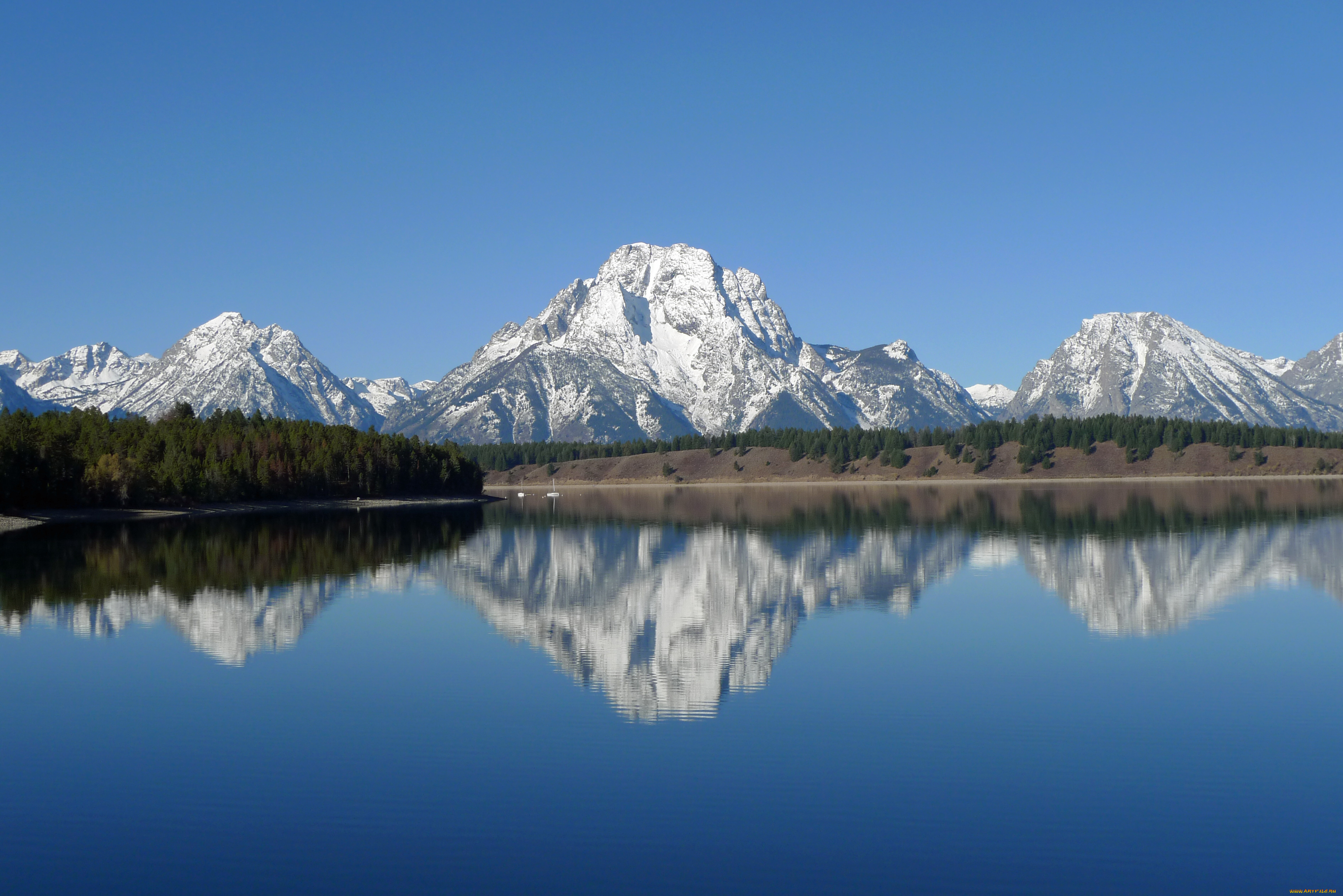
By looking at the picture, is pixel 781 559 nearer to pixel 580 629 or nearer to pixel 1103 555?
pixel 1103 555

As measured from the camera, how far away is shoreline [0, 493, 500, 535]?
131250mm

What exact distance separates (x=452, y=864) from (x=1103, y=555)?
6961 centimetres

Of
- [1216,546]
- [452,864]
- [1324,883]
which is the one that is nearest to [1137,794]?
[1324,883]

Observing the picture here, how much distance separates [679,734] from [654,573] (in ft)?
148

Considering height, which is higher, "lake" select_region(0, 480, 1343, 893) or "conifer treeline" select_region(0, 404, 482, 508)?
"conifer treeline" select_region(0, 404, 482, 508)

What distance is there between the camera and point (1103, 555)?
80188 millimetres

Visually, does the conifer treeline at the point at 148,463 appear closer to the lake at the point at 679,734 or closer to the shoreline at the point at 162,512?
the shoreline at the point at 162,512

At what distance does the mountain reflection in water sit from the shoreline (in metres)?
11.0

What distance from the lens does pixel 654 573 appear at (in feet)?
247

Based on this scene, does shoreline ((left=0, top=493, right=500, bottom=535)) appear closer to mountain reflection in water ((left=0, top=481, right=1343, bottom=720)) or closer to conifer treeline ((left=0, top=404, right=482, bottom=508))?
conifer treeline ((left=0, top=404, right=482, bottom=508))

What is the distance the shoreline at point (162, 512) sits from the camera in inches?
5167

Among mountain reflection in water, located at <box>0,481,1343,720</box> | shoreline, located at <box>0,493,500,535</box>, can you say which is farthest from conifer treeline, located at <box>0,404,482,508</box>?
mountain reflection in water, located at <box>0,481,1343,720</box>

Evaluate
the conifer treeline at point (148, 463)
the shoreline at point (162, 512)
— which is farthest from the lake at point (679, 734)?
the conifer treeline at point (148, 463)

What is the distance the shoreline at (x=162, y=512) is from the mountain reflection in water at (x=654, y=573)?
10988 mm
